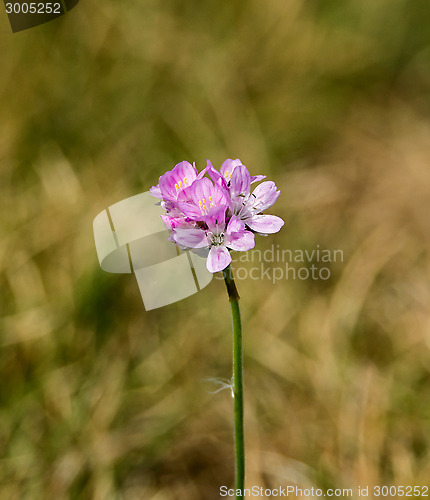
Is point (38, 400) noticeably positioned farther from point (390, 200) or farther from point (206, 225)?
point (390, 200)

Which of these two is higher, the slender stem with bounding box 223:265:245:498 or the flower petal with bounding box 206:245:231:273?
the flower petal with bounding box 206:245:231:273

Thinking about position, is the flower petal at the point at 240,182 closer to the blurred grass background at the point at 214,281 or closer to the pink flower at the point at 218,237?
the pink flower at the point at 218,237

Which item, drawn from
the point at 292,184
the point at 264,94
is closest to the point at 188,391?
the point at 292,184
